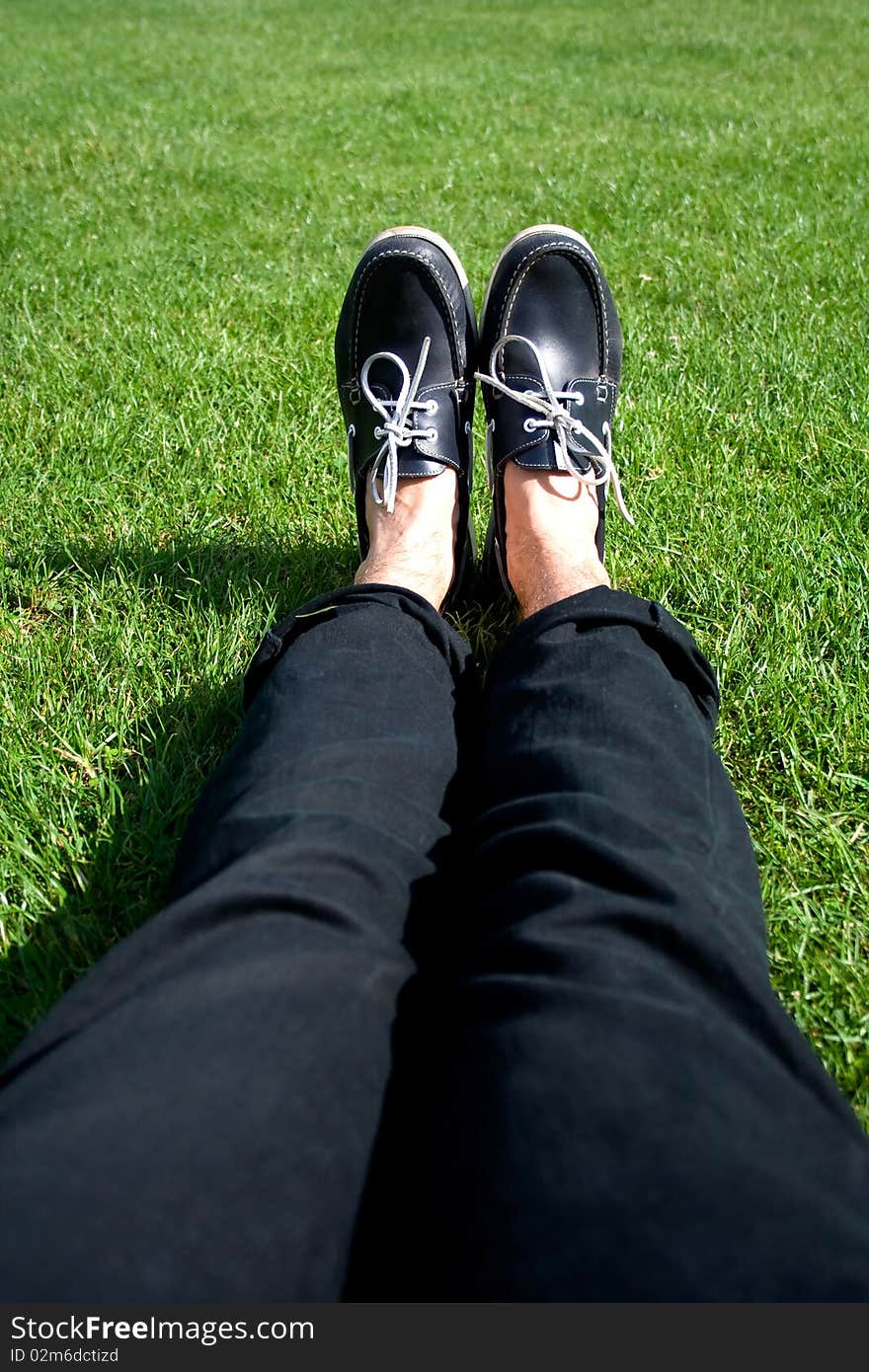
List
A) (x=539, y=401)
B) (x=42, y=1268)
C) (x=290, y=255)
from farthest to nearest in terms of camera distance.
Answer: (x=290, y=255)
(x=539, y=401)
(x=42, y=1268)

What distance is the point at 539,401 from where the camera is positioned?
2.10 m

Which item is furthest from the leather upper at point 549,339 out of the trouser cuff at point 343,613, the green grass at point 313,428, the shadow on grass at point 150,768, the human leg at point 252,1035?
the human leg at point 252,1035

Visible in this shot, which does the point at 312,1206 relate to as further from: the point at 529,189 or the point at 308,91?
the point at 308,91

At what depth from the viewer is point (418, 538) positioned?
1.94m

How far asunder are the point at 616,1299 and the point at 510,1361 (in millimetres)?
92

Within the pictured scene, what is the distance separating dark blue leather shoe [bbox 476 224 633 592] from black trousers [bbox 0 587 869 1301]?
3.22 ft

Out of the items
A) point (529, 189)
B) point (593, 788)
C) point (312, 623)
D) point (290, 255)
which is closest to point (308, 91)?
point (529, 189)

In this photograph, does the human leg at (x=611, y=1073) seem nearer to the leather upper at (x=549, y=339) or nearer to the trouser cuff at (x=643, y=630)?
the trouser cuff at (x=643, y=630)

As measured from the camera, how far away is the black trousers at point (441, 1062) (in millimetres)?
728

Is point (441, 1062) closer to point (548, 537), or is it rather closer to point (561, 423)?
point (548, 537)

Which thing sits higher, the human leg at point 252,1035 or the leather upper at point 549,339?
the leather upper at point 549,339

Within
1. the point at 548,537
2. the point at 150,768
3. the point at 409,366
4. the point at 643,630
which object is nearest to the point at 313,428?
the point at 409,366

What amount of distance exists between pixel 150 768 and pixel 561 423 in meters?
1.12

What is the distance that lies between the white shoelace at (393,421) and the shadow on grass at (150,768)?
22 cm
